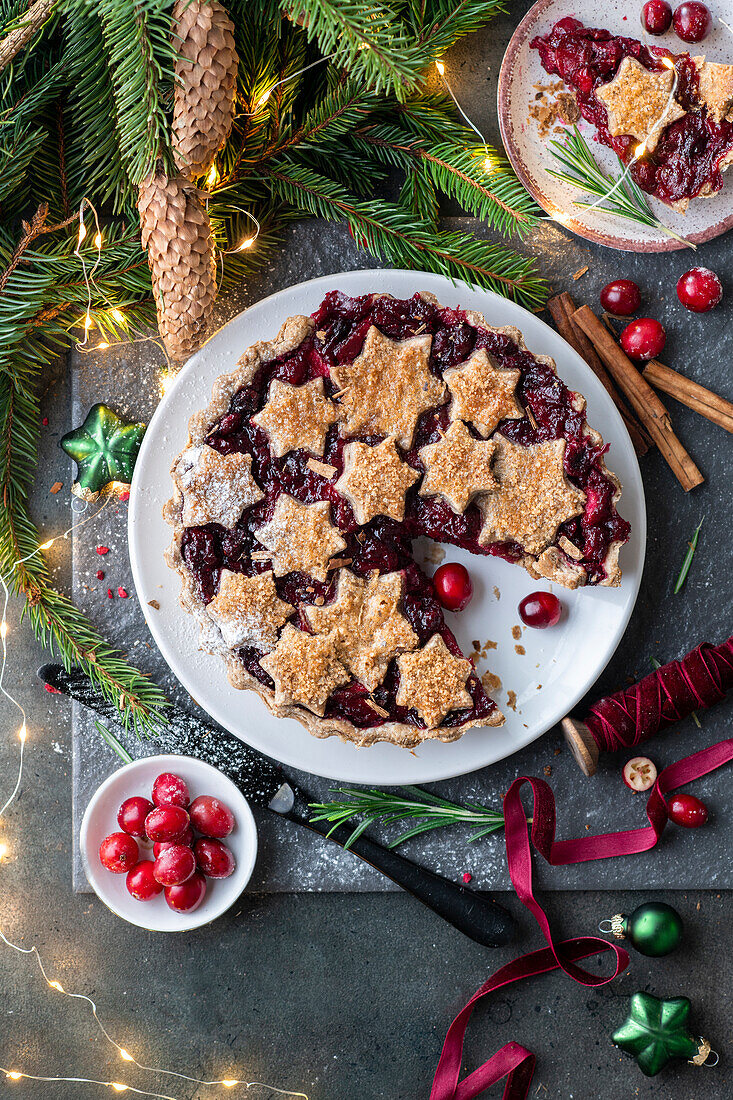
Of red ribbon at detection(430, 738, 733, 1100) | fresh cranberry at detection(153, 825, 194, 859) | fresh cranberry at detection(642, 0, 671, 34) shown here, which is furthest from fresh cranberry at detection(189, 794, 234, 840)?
fresh cranberry at detection(642, 0, 671, 34)

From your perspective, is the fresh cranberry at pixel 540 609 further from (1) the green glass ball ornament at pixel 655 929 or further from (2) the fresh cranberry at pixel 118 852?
(2) the fresh cranberry at pixel 118 852

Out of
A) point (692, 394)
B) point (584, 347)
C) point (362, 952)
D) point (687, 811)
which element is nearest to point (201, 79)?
point (584, 347)

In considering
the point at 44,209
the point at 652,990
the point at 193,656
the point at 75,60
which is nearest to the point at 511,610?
the point at 193,656

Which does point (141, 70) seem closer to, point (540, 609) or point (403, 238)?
point (403, 238)

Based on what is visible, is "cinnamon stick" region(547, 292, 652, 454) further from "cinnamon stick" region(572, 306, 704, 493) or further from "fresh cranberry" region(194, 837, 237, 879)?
"fresh cranberry" region(194, 837, 237, 879)

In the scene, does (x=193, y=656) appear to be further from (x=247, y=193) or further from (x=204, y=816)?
(x=247, y=193)
